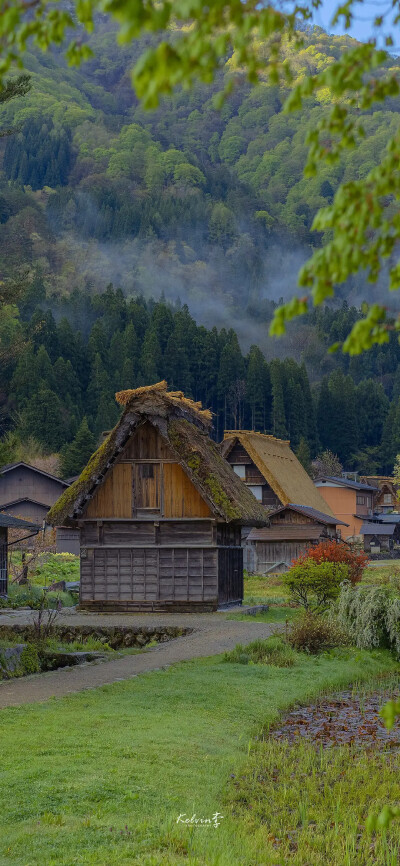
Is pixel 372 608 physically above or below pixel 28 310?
below

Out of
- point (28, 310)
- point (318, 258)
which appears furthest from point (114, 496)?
point (28, 310)

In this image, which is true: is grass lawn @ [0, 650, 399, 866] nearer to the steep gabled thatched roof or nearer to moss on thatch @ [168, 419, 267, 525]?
moss on thatch @ [168, 419, 267, 525]

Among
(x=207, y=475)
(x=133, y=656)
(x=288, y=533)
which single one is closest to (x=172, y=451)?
(x=207, y=475)

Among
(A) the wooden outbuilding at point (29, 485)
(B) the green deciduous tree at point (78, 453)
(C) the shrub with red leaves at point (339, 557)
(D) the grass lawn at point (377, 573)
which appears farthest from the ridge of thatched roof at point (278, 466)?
(C) the shrub with red leaves at point (339, 557)

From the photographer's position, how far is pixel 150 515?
34.5 metres

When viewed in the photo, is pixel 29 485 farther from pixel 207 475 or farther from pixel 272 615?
pixel 272 615

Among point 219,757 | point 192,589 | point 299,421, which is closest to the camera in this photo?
point 219,757

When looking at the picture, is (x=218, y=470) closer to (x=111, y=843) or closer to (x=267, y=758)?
(x=267, y=758)

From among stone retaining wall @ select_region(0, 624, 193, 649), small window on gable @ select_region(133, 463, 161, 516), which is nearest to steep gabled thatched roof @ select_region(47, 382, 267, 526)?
small window on gable @ select_region(133, 463, 161, 516)

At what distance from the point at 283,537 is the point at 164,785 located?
49270 mm

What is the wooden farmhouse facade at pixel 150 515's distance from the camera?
1334 inches

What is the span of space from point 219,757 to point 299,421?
11392 centimetres

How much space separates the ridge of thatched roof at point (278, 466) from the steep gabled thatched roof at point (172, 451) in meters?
26.7

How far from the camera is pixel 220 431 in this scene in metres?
132
